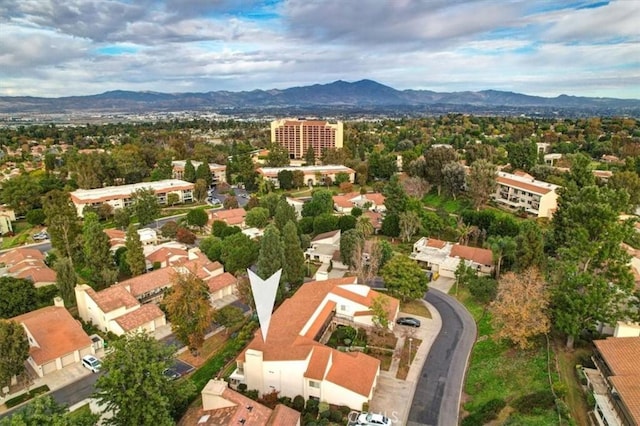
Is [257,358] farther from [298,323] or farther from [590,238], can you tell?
[590,238]

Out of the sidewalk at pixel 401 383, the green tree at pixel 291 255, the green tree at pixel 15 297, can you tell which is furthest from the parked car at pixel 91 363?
the sidewalk at pixel 401 383

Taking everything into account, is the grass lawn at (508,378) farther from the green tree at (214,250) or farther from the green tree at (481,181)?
the green tree at (481,181)

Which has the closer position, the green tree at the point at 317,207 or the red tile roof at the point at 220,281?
the red tile roof at the point at 220,281

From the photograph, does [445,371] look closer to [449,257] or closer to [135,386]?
[449,257]

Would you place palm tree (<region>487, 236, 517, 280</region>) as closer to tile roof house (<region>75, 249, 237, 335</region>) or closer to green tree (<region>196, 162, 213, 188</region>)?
tile roof house (<region>75, 249, 237, 335</region>)

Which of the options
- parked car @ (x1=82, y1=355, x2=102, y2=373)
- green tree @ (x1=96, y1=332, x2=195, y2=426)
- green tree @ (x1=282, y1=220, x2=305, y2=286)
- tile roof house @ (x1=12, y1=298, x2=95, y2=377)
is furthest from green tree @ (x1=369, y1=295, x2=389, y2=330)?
tile roof house @ (x1=12, y1=298, x2=95, y2=377)

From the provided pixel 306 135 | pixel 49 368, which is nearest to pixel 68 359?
pixel 49 368
